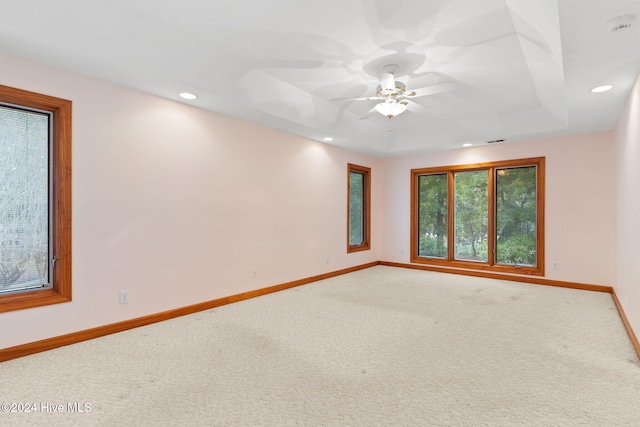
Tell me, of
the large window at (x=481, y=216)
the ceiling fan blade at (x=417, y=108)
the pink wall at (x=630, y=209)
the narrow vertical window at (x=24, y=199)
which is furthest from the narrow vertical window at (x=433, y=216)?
the narrow vertical window at (x=24, y=199)

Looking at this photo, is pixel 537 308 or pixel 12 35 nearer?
pixel 12 35

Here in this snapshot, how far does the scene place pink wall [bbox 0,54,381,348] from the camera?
285cm

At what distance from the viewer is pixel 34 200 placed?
2732 mm

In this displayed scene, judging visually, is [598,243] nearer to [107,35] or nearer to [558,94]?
[558,94]

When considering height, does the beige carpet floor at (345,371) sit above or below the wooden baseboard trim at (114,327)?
below

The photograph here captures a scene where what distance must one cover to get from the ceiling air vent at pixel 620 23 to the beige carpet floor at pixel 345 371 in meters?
2.28

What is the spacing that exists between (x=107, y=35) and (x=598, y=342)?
476cm

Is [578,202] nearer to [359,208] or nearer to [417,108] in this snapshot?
[417,108]

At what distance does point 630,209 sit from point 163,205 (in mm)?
4613

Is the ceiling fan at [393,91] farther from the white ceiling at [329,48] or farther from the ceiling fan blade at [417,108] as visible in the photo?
the ceiling fan blade at [417,108]

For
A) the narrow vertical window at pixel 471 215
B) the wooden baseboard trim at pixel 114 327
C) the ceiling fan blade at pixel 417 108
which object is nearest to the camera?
the wooden baseboard trim at pixel 114 327

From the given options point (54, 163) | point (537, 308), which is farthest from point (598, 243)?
point (54, 163)

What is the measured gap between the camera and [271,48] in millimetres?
3004

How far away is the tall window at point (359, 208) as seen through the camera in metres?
6.35
